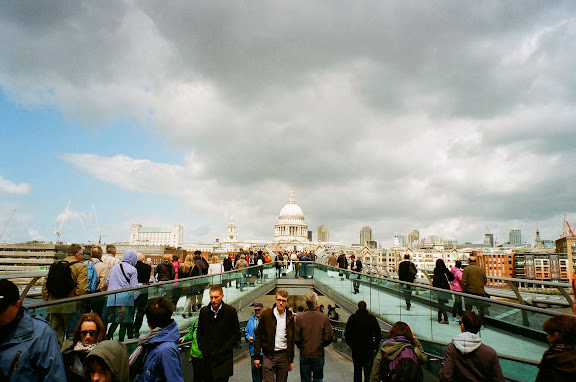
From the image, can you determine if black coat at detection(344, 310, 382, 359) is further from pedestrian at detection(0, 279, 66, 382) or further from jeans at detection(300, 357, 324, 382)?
pedestrian at detection(0, 279, 66, 382)

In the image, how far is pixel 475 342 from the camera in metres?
4.29

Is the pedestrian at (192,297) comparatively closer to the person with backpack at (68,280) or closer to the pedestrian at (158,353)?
the person with backpack at (68,280)

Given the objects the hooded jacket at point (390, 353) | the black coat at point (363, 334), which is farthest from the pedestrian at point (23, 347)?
the black coat at point (363, 334)

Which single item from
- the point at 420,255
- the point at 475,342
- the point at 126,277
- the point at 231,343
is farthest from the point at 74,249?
the point at 420,255

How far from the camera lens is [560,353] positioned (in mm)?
3545

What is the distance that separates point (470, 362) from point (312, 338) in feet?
9.16

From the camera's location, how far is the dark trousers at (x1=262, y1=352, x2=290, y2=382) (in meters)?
6.12

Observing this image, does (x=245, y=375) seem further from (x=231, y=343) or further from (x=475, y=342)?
(x=475, y=342)

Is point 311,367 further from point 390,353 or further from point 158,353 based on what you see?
point 158,353

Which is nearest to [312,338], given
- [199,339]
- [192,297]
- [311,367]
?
[311,367]

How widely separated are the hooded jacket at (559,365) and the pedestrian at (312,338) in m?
3.39

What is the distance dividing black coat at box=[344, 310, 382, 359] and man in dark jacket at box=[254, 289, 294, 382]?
4.58 ft

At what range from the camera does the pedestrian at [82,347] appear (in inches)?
134

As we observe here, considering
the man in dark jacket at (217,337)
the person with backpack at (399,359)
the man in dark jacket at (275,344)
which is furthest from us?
the man in dark jacket at (275,344)
